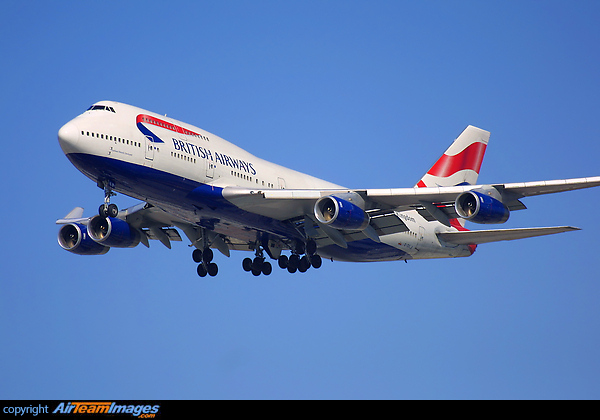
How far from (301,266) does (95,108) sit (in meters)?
13.7

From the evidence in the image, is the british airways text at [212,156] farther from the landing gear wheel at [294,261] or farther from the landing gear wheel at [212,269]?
the landing gear wheel at [212,269]

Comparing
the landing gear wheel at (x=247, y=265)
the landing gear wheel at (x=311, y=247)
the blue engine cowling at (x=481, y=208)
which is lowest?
the landing gear wheel at (x=247, y=265)

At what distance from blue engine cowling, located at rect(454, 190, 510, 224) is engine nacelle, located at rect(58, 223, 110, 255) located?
2124cm

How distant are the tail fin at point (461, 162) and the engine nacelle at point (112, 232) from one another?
18.3 metres

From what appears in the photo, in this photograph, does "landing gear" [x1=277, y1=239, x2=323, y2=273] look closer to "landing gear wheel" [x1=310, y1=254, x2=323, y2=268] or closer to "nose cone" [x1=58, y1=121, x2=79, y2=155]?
"landing gear wheel" [x1=310, y1=254, x2=323, y2=268]

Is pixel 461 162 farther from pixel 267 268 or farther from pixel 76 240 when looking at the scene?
pixel 76 240

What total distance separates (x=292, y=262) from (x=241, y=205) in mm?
6330

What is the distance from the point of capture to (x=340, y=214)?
32625mm

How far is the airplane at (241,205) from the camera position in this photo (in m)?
31.4

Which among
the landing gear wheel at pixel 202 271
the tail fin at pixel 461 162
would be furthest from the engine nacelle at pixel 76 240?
the tail fin at pixel 461 162

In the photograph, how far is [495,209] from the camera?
1227 inches

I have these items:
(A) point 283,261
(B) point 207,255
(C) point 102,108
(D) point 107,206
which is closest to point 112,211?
(D) point 107,206
